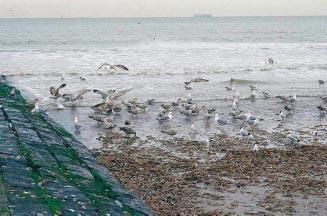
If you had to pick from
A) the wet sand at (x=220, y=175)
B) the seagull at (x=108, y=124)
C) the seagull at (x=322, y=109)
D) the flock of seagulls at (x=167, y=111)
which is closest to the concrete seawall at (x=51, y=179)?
the wet sand at (x=220, y=175)

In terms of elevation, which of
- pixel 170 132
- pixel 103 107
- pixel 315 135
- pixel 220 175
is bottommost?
pixel 220 175

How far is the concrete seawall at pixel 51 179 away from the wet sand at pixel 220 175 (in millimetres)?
650

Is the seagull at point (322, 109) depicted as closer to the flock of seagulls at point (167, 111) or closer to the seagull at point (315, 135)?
the flock of seagulls at point (167, 111)

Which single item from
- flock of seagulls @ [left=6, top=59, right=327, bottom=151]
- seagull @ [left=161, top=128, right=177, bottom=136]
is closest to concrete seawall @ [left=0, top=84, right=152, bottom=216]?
seagull @ [left=161, top=128, right=177, bottom=136]

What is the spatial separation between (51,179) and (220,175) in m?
4.50

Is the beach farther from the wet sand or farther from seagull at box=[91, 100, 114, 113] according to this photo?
seagull at box=[91, 100, 114, 113]

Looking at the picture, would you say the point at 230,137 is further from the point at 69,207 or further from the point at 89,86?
the point at 89,86

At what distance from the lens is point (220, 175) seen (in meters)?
12.1

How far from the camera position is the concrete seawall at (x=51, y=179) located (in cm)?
803

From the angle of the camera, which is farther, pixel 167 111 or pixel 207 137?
pixel 167 111

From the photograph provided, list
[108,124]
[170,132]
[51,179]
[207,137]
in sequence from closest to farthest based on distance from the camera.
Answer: [51,179]
[207,137]
[170,132]
[108,124]

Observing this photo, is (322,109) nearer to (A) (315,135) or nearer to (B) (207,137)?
(A) (315,135)

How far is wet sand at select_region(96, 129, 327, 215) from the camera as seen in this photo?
10.1 meters

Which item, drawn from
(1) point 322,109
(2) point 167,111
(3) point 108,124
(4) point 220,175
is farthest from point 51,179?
(1) point 322,109
